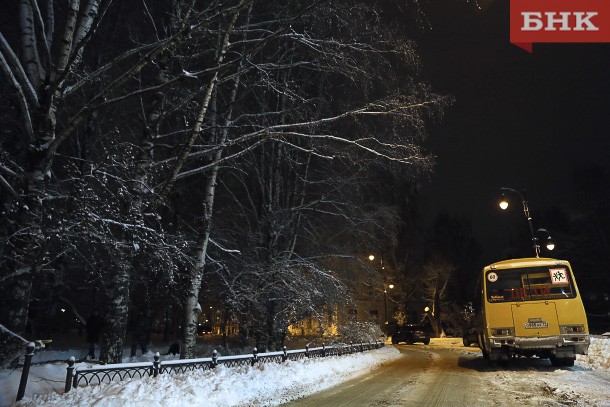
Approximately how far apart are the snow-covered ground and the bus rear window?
7.03 feet

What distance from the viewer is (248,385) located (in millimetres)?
9617

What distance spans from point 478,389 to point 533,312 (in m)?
4.41

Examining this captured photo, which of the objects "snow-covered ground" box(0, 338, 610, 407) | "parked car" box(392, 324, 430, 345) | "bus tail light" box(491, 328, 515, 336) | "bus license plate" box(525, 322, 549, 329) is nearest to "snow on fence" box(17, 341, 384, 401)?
"snow-covered ground" box(0, 338, 610, 407)

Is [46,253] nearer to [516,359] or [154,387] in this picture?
[154,387]

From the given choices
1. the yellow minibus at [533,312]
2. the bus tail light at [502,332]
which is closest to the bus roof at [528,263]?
the yellow minibus at [533,312]

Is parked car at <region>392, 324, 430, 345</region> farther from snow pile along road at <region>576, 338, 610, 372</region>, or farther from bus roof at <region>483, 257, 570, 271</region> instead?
bus roof at <region>483, 257, 570, 271</region>

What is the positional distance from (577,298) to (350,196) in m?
9.23

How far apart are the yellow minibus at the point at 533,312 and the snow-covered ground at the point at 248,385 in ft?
2.31

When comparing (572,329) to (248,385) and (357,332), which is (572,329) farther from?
(357,332)

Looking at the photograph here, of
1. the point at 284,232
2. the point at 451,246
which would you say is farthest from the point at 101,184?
the point at 451,246

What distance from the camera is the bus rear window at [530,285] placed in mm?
13945

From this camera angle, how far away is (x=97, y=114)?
63.4 ft

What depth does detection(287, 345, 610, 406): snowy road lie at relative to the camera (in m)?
8.81

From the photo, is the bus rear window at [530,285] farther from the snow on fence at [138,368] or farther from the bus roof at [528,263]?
the snow on fence at [138,368]
